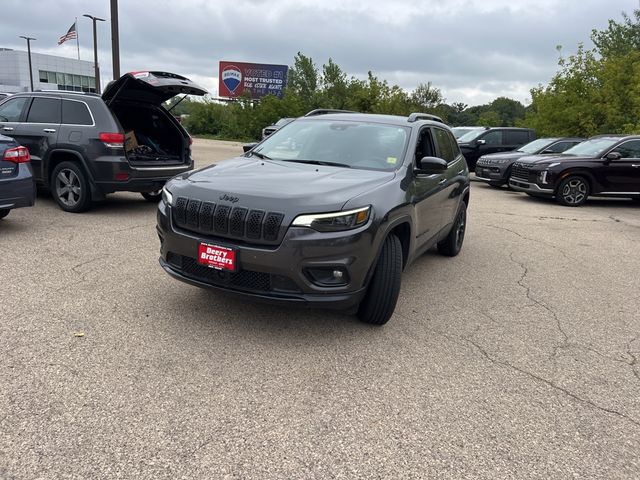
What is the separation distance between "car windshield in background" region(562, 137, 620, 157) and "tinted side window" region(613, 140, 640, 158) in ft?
0.58

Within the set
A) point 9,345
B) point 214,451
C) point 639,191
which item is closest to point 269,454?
point 214,451

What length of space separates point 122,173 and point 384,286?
494 cm

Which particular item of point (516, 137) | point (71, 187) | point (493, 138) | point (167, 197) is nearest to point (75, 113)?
point (71, 187)

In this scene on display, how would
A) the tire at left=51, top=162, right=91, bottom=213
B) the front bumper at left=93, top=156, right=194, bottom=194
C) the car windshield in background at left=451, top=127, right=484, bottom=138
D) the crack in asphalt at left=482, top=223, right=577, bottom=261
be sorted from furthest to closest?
1. the car windshield in background at left=451, top=127, right=484, bottom=138
2. the tire at left=51, top=162, right=91, bottom=213
3. the front bumper at left=93, top=156, right=194, bottom=194
4. the crack in asphalt at left=482, top=223, right=577, bottom=261

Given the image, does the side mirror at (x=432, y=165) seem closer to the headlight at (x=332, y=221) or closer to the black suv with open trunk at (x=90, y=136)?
the headlight at (x=332, y=221)

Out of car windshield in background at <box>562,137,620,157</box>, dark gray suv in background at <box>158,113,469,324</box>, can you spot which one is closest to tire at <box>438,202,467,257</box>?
dark gray suv in background at <box>158,113,469,324</box>

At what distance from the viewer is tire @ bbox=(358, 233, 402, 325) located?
3.84 metres

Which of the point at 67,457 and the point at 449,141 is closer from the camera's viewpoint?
the point at 67,457

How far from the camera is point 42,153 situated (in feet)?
25.0

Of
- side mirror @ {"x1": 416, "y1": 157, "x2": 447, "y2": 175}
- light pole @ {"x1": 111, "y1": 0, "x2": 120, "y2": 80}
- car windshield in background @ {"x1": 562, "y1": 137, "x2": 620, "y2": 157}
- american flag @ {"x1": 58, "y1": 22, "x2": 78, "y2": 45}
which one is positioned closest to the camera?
side mirror @ {"x1": 416, "y1": 157, "x2": 447, "y2": 175}

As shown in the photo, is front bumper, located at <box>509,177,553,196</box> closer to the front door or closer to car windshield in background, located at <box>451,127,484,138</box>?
car windshield in background, located at <box>451,127,484,138</box>

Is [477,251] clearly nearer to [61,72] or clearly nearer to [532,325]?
[532,325]

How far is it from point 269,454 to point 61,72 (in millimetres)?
90968

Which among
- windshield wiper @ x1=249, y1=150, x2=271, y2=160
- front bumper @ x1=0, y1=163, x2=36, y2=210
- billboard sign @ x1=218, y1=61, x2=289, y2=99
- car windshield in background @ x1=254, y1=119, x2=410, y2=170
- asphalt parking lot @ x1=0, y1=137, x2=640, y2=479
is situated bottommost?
asphalt parking lot @ x1=0, y1=137, x2=640, y2=479
